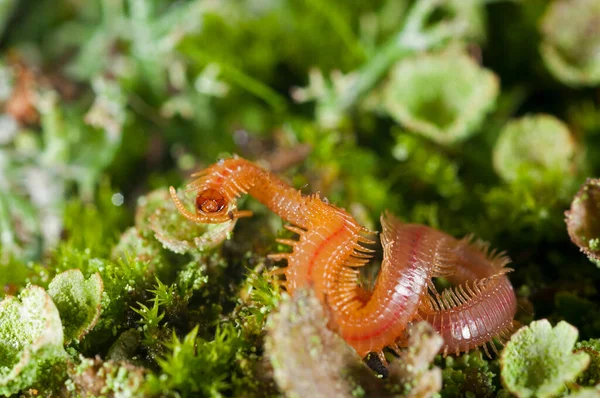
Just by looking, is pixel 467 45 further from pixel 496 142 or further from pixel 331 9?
pixel 331 9

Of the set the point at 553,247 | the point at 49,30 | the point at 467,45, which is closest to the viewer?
the point at 553,247

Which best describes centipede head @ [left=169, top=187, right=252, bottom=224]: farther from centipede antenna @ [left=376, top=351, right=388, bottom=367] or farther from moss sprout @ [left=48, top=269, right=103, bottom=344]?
centipede antenna @ [left=376, top=351, right=388, bottom=367]

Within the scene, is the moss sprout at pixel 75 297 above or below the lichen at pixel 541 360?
below

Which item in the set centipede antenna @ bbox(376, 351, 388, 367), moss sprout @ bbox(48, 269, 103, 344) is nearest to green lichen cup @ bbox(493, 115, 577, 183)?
centipede antenna @ bbox(376, 351, 388, 367)

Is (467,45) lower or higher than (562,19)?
lower

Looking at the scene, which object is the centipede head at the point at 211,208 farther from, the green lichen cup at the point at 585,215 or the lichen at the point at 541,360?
the green lichen cup at the point at 585,215

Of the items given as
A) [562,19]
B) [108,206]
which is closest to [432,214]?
[562,19]

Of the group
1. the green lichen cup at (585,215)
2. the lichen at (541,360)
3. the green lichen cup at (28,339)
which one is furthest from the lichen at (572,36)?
the green lichen cup at (28,339)

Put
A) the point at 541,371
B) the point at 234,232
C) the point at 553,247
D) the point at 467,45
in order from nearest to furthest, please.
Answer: the point at 541,371, the point at 234,232, the point at 553,247, the point at 467,45
